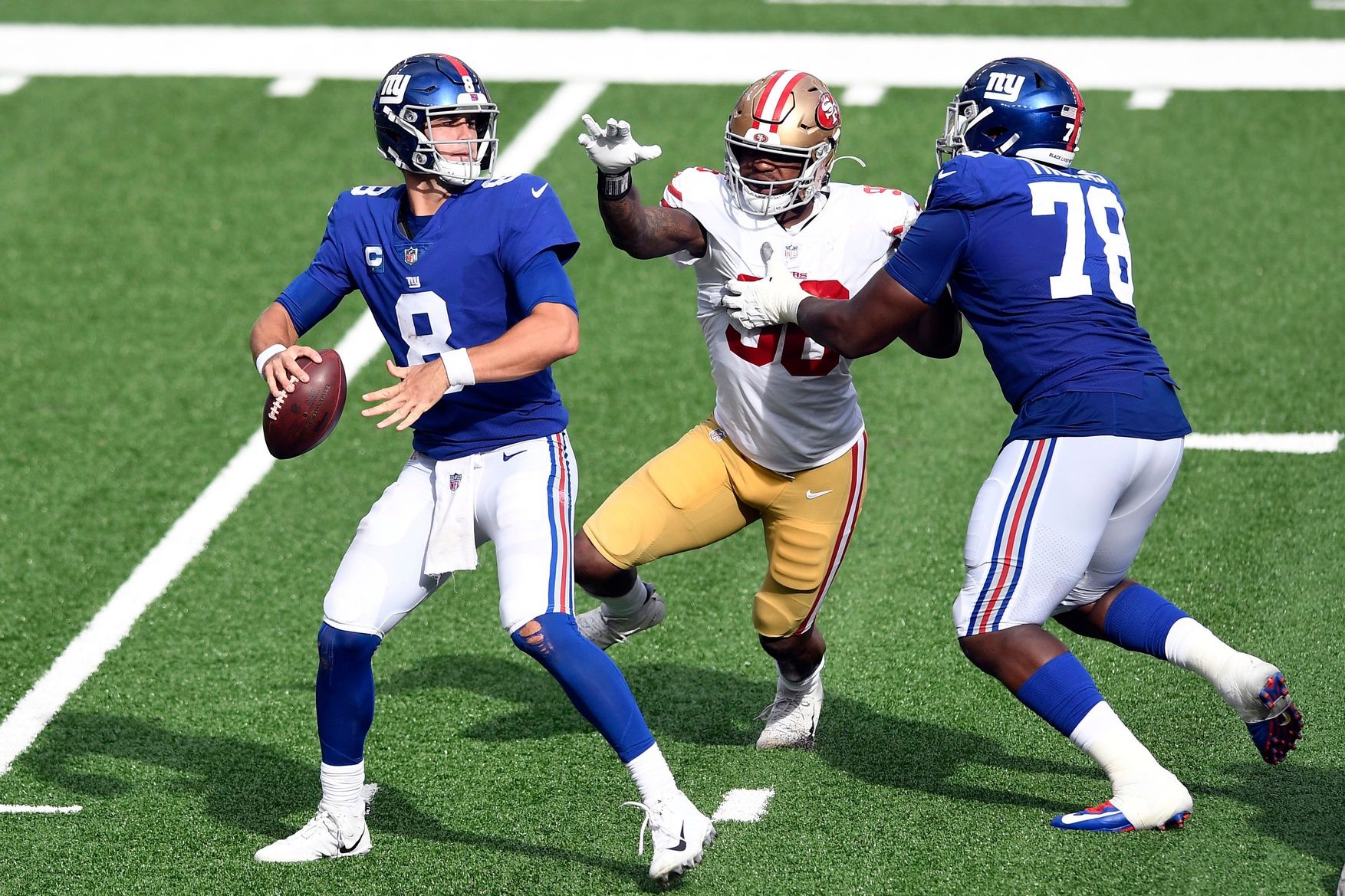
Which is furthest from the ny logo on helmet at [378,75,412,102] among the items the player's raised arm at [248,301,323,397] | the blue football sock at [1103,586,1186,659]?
the blue football sock at [1103,586,1186,659]

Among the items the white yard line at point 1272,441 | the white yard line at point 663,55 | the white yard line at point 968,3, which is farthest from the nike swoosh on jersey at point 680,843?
the white yard line at point 968,3

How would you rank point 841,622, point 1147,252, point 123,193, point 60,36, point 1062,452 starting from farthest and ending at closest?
point 60,36 < point 123,193 < point 1147,252 < point 841,622 < point 1062,452

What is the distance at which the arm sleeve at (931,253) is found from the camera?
4090 millimetres

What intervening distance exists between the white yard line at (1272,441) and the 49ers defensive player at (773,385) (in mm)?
2571

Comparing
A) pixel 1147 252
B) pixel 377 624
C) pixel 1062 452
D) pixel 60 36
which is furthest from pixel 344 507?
pixel 60 36

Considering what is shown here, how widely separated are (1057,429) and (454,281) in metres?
1.57

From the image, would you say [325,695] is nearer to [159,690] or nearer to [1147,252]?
[159,690]

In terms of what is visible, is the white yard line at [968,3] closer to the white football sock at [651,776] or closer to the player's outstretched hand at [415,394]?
the player's outstretched hand at [415,394]

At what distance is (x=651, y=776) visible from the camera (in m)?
3.99

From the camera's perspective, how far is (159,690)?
5.44 metres

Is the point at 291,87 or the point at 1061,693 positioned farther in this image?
the point at 291,87

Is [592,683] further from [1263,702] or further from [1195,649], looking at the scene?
[1263,702]

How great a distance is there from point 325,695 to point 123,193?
6.14 m

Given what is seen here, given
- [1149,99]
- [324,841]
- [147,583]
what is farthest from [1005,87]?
[1149,99]
